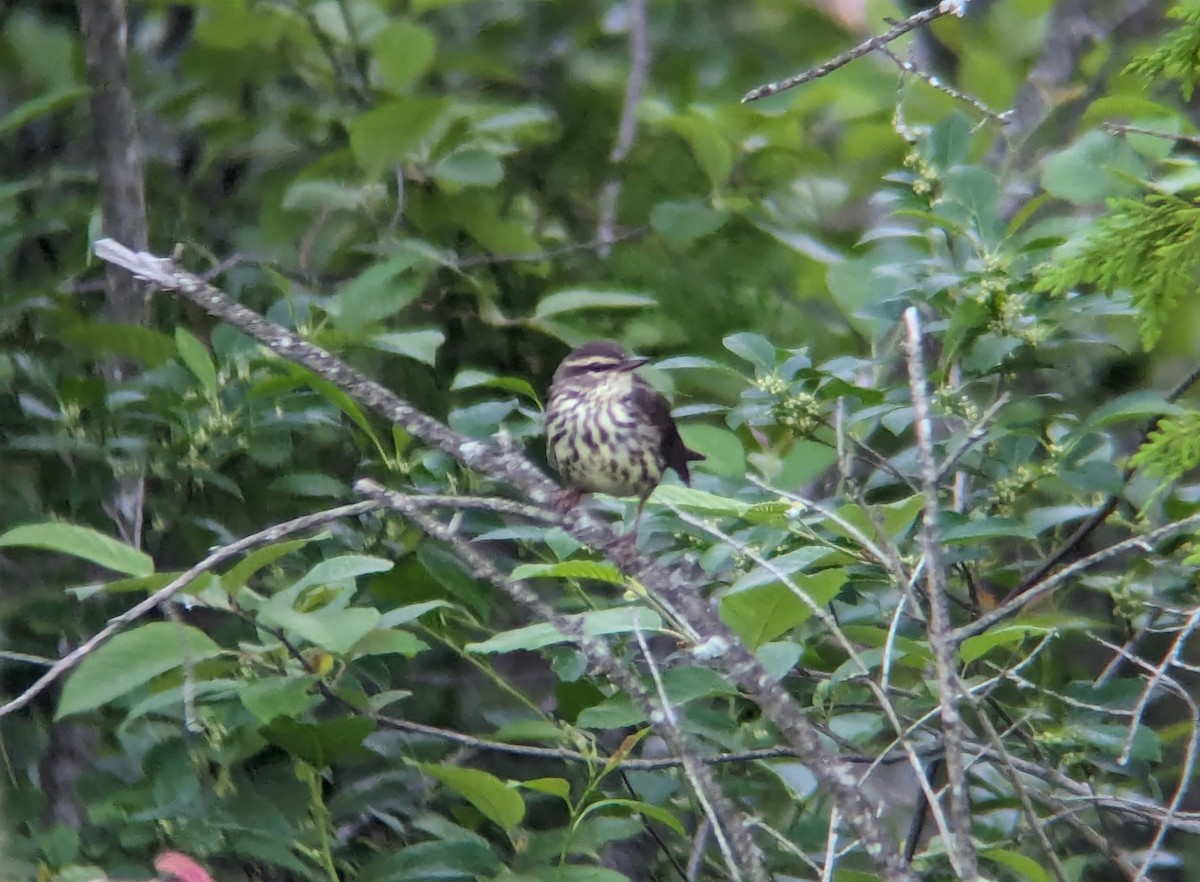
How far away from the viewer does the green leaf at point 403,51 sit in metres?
3.53

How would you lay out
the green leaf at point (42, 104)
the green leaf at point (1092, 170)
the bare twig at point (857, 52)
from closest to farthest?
1. the bare twig at point (857, 52)
2. the green leaf at point (1092, 170)
3. the green leaf at point (42, 104)

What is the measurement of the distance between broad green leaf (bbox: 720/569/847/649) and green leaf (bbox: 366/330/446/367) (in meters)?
0.80

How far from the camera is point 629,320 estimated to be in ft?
11.8

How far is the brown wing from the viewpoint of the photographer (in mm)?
4012

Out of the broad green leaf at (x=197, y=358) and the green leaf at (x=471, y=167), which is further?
the green leaf at (x=471, y=167)

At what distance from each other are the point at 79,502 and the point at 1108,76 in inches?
127

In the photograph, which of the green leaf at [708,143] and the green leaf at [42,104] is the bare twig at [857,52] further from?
the green leaf at [42,104]

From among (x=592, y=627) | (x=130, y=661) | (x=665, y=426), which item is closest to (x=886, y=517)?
(x=592, y=627)

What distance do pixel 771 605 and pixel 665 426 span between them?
5.94 feet

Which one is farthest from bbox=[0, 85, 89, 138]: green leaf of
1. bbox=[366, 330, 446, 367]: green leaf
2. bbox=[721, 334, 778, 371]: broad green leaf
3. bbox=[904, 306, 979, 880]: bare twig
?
bbox=[904, 306, 979, 880]: bare twig

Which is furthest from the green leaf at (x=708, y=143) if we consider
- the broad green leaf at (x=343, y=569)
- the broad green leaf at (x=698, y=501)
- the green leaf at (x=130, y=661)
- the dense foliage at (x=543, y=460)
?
the green leaf at (x=130, y=661)

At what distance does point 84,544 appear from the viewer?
217cm

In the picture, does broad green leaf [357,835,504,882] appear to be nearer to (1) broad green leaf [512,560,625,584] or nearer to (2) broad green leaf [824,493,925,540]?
(1) broad green leaf [512,560,625,584]

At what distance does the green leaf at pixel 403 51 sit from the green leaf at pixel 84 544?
5.57 ft
